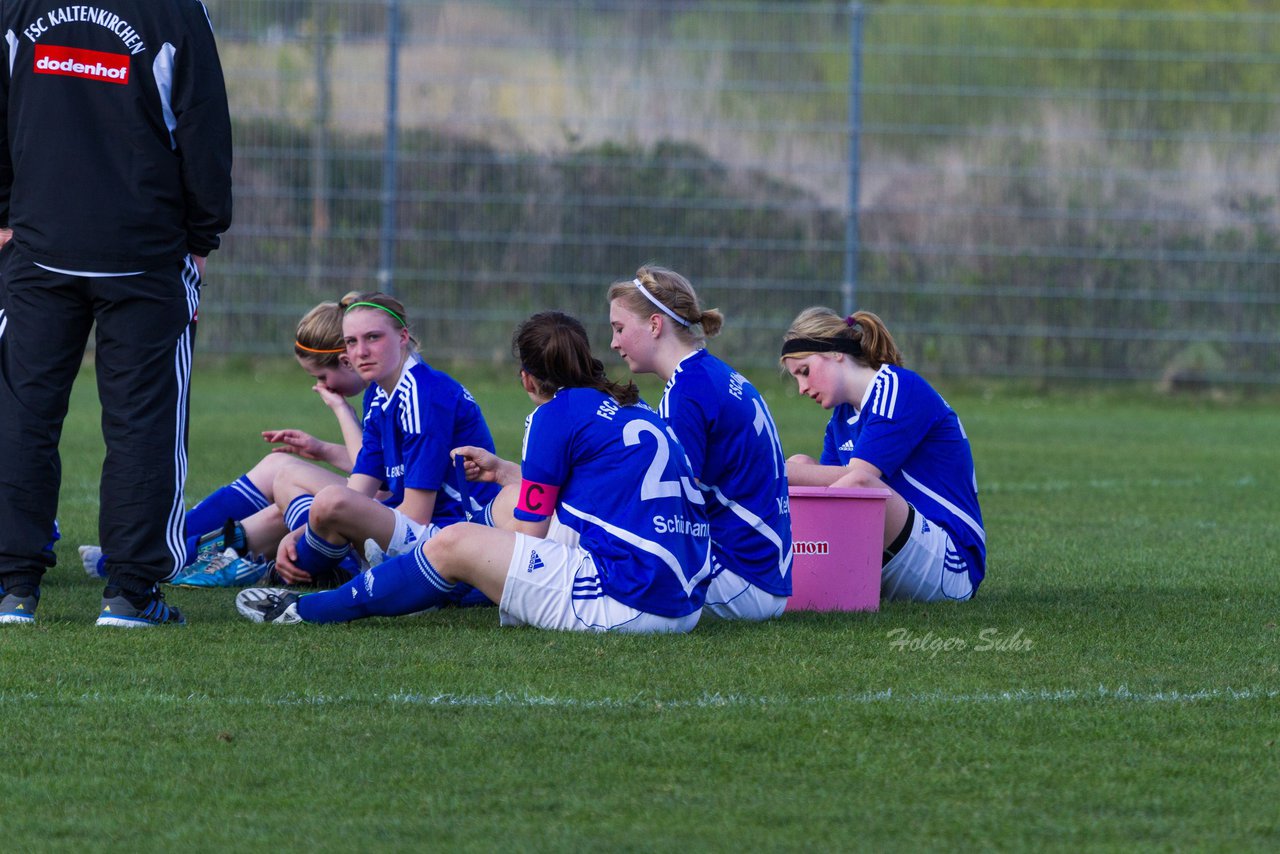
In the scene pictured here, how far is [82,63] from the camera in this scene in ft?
17.5

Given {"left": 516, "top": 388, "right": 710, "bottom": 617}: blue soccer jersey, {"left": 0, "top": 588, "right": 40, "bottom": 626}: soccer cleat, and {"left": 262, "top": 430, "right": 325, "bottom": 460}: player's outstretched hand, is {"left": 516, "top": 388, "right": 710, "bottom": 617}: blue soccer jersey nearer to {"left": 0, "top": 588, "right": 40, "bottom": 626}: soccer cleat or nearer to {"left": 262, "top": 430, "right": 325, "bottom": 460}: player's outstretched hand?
{"left": 0, "top": 588, "right": 40, "bottom": 626}: soccer cleat

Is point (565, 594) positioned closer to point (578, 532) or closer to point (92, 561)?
point (578, 532)

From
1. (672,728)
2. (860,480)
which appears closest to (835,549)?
(860,480)

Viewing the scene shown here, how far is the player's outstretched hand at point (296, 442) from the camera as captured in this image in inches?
264

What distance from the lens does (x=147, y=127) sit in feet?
17.6

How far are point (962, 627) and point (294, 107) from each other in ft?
41.9

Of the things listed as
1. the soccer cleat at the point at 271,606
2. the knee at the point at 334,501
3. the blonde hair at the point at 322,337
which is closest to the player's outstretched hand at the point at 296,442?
the blonde hair at the point at 322,337

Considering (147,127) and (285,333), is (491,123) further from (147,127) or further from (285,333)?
(147,127)

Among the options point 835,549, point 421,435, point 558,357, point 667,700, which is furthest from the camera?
point 421,435

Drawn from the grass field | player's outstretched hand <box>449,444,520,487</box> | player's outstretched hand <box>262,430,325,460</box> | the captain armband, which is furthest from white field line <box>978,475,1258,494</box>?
the captain armband

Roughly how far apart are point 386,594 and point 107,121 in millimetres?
1590

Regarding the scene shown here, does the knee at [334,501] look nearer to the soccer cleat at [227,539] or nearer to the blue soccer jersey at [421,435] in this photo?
the blue soccer jersey at [421,435]

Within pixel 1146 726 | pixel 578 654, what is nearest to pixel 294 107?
pixel 578 654

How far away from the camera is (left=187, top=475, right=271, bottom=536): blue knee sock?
724 centimetres
